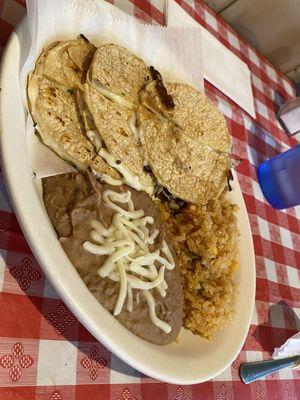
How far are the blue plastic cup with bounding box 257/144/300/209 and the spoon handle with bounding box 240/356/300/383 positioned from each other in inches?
29.6

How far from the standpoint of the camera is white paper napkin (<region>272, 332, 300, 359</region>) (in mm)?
1604

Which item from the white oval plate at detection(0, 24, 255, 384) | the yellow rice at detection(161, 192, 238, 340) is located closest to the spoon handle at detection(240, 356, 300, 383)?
the yellow rice at detection(161, 192, 238, 340)

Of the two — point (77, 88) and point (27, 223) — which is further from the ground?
point (77, 88)

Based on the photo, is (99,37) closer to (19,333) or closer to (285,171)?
(19,333)

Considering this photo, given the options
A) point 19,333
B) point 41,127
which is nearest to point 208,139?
point 41,127

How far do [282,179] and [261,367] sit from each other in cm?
90

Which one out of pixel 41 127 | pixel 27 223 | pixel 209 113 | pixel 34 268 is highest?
pixel 209 113

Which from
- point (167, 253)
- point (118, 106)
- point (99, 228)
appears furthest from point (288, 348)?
point (118, 106)

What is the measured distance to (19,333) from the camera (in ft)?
3.05

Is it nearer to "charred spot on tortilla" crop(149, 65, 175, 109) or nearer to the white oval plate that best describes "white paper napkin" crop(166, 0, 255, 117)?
"charred spot on tortilla" crop(149, 65, 175, 109)

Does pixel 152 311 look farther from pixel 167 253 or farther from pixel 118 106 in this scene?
pixel 118 106

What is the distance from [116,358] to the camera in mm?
1111

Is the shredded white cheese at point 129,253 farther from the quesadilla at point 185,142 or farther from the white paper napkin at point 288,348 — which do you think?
the white paper napkin at point 288,348

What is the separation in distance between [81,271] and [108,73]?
58cm
